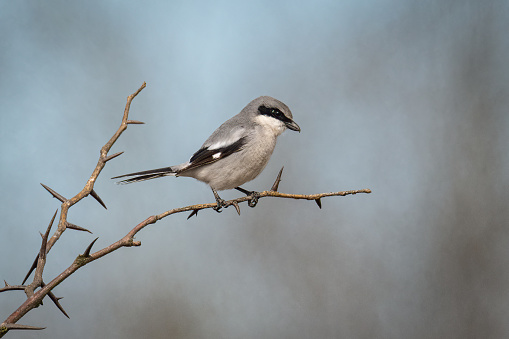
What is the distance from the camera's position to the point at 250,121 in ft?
4.06

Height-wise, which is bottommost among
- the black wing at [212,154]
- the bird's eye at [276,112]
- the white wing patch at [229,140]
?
the black wing at [212,154]

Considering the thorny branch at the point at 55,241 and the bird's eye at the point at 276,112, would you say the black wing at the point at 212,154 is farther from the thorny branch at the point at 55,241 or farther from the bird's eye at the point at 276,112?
the thorny branch at the point at 55,241

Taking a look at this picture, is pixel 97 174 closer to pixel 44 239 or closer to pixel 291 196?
pixel 44 239

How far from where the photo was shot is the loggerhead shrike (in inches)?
43.1

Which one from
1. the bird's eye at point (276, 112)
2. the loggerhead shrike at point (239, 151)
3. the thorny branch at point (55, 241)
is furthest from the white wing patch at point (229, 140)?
the thorny branch at point (55, 241)

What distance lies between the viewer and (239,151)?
1.14m

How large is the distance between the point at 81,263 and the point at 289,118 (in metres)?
0.68

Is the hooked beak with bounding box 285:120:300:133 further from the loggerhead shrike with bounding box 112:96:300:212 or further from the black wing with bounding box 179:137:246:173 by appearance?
the black wing with bounding box 179:137:246:173

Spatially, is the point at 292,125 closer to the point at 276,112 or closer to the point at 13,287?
the point at 276,112

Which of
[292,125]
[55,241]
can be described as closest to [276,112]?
[292,125]

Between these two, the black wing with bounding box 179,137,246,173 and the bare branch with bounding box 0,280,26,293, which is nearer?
the bare branch with bounding box 0,280,26,293

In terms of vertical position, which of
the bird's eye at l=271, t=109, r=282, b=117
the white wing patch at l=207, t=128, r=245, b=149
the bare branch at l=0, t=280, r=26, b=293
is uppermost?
the bird's eye at l=271, t=109, r=282, b=117

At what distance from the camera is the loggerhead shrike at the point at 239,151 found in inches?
43.1

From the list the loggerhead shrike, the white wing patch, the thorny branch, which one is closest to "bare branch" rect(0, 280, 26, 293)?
the thorny branch
